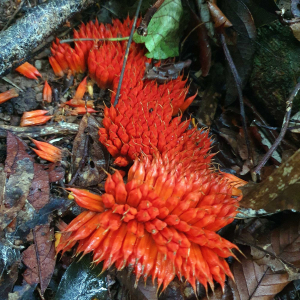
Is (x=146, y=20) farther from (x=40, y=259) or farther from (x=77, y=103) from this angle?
(x=40, y=259)

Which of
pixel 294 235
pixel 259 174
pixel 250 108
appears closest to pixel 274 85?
pixel 250 108

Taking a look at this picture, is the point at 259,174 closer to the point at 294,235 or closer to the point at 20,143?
the point at 294,235

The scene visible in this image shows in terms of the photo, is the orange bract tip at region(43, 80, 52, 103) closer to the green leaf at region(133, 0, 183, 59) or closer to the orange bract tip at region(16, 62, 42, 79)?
the orange bract tip at region(16, 62, 42, 79)

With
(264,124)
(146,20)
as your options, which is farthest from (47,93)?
(264,124)

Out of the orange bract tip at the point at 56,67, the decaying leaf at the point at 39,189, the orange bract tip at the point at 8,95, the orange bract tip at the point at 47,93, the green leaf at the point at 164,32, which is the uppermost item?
the green leaf at the point at 164,32

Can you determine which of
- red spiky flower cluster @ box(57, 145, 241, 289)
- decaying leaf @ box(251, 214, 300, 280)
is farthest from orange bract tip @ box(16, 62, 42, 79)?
decaying leaf @ box(251, 214, 300, 280)

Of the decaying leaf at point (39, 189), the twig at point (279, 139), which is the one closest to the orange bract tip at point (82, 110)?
the decaying leaf at point (39, 189)

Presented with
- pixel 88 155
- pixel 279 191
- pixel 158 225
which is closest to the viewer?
pixel 158 225

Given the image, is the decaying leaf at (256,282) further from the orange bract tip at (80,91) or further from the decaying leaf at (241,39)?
the orange bract tip at (80,91)
